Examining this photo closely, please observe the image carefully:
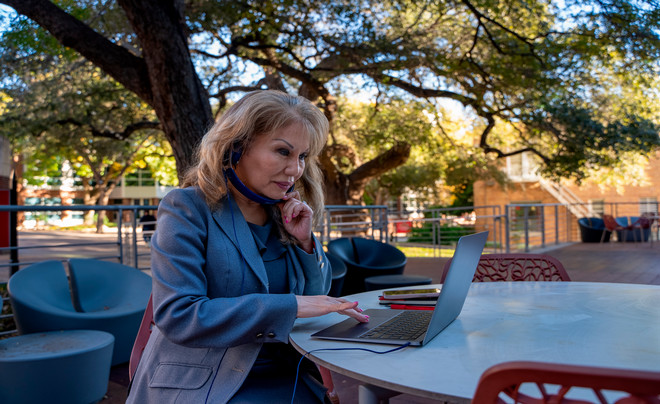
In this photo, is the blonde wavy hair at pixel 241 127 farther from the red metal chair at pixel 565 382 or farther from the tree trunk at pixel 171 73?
the tree trunk at pixel 171 73

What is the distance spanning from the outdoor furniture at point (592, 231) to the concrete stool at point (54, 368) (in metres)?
15.8

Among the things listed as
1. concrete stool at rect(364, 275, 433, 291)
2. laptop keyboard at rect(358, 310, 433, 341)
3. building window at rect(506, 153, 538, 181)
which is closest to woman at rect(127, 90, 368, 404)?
laptop keyboard at rect(358, 310, 433, 341)

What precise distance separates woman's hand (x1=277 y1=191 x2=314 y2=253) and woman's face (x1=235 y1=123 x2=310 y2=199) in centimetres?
7

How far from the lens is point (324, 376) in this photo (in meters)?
1.90

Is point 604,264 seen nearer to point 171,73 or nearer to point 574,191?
point 171,73

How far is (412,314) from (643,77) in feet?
30.4

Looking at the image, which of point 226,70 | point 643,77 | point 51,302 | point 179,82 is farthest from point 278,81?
point 51,302

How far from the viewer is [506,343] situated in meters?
1.32

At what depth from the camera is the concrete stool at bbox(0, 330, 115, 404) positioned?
2768mm

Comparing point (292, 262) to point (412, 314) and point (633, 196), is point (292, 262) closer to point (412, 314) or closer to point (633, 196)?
point (412, 314)

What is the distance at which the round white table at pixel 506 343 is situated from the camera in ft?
3.53

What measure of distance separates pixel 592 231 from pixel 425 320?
1645 centimetres

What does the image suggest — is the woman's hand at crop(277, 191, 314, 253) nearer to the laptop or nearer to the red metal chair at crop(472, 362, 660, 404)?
the laptop

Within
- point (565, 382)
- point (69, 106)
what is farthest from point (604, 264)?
point (69, 106)
